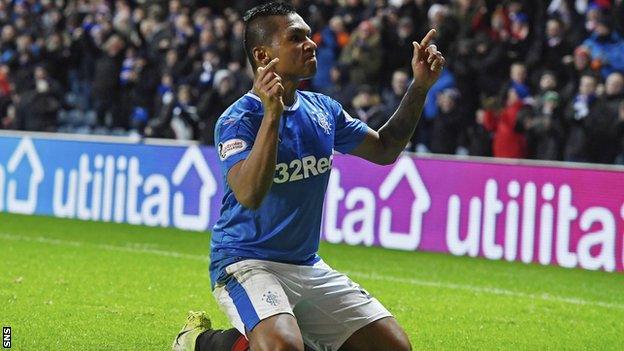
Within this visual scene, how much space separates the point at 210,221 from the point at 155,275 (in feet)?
12.0

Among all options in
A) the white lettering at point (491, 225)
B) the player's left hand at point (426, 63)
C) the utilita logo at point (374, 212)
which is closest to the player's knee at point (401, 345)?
the player's left hand at point (426, 63)

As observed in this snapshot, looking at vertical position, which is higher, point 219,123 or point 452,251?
point 219,123

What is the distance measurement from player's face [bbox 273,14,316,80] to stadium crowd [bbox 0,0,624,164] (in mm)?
8978

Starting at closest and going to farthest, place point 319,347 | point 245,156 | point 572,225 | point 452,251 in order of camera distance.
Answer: point 245,156 < point 319,347 < point 572,225 < point 452,251

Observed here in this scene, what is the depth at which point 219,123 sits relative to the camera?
213 inches

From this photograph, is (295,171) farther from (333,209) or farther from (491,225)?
(333,209)

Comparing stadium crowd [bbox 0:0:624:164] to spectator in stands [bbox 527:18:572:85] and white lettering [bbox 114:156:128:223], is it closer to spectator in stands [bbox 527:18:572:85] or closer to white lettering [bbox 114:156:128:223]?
spectator in stands [bbox 527:18:572:85]

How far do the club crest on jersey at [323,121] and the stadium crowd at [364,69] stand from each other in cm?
862

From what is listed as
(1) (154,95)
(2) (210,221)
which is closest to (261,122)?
(2) (210,221)

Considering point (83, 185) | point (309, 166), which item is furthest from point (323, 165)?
point (83, 185)

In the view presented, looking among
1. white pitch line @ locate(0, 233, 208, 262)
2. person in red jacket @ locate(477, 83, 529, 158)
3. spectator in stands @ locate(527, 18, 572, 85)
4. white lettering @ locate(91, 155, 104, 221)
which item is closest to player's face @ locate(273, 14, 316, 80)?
white pitch line @ locate(0, 233, 208, 262)

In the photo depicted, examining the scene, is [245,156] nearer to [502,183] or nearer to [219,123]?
[219,123]

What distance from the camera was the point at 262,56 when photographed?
17.9ft
